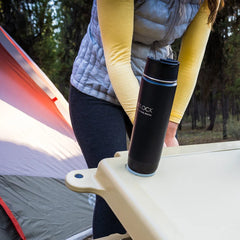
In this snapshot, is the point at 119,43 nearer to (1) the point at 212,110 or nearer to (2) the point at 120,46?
(2) the point at 120,46

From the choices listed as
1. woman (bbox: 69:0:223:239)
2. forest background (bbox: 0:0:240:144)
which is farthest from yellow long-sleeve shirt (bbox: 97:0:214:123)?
forest background (bbox: 0:0:240:144)

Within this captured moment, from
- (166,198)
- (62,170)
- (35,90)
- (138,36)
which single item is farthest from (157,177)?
(35,90)

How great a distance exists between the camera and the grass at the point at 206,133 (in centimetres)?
392

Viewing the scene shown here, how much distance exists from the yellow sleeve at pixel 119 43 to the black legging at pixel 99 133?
3.9 inches

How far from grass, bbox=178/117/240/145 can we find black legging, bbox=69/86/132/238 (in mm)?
3160

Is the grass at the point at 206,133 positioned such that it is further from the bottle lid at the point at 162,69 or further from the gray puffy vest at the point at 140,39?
the bottle lid at the point at 162,69

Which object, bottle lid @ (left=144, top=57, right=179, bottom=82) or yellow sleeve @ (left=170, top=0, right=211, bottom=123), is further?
yellow sleeve @ (left=170, top=0, right=211, bottom=123)

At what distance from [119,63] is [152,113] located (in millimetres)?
272

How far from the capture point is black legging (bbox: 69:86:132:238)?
2.28 ft

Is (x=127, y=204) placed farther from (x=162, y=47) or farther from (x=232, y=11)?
(x=232, y=11)

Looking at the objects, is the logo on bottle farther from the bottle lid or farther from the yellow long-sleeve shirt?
the yellow long-sleeve shirt

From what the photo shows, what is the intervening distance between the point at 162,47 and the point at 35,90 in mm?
1306

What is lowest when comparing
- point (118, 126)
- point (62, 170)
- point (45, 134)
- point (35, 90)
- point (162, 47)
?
point (62, 170)

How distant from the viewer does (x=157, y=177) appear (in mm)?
458
